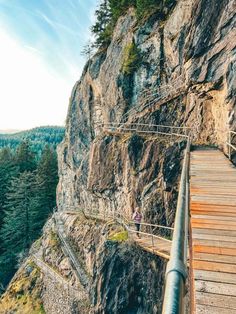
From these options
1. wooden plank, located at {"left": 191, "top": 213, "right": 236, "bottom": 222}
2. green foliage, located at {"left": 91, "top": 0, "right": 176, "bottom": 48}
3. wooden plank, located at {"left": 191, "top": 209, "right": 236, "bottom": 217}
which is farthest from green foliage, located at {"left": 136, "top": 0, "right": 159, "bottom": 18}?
wooden plank, located at {"left": 191, "top": 213, "right": 236, "bottom": 222}

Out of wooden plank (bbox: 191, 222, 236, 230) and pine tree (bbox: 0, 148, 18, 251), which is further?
pine tree (bbox: 0, 148, 18, 251)

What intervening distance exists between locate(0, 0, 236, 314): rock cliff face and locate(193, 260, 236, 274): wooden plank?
10.7 metres

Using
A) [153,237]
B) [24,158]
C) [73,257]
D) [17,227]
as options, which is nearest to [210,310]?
[153,237]

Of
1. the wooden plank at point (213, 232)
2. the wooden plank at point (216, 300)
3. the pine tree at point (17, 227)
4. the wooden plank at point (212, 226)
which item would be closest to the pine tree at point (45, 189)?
the pine tree at point (17, 227)

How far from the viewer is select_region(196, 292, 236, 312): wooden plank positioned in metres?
2.78

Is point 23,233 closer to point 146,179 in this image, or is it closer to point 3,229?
point 3,229

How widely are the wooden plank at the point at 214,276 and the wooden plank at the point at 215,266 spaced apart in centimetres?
8

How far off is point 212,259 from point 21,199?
148 feet

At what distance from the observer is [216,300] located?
2.86m

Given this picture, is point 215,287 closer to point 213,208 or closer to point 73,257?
point 213,208

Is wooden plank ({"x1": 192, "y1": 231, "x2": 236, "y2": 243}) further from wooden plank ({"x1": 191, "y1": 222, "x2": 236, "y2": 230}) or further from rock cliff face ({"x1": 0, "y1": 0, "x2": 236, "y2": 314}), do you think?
rock cliff face ({"x1": 0, "y1": 0, "x2": 236, "y2": 314})

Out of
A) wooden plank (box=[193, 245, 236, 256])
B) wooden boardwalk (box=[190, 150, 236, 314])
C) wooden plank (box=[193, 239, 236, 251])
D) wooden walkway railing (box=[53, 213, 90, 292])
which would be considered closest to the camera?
wooden boardwalk (box=[190, 150, 236, 314])

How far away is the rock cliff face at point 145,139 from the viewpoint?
1488 centimetres

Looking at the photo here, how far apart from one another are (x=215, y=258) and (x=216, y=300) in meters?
1.03
